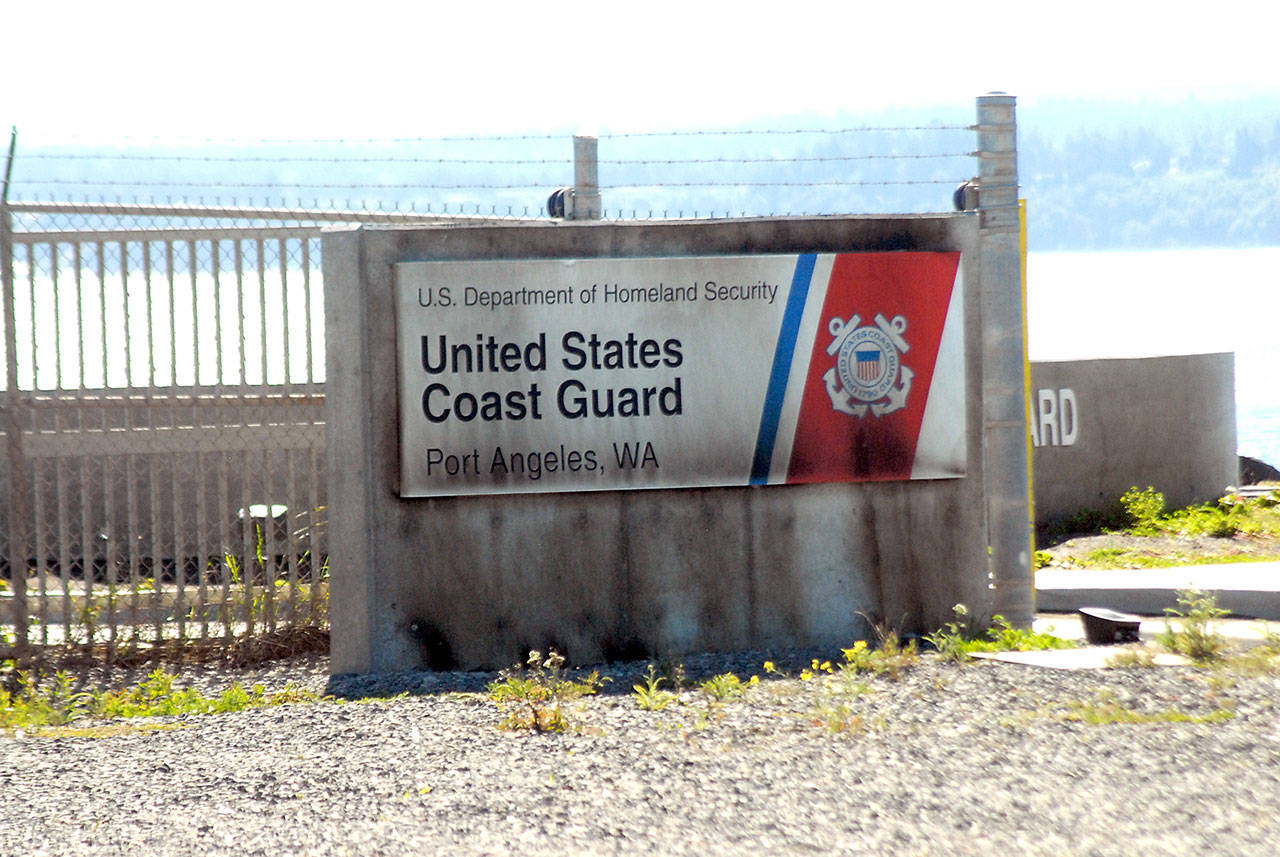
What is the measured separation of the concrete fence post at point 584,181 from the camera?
7.76 meters

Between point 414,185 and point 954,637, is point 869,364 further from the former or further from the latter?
point 414,185

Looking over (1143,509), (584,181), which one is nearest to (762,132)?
(584,181)

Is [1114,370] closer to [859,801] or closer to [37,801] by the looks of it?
[859,801]

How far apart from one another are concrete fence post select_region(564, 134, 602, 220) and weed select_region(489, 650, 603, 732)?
8.32 ft

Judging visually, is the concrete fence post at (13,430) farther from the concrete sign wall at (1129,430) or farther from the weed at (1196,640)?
the concrete sign wall at (1129,430)

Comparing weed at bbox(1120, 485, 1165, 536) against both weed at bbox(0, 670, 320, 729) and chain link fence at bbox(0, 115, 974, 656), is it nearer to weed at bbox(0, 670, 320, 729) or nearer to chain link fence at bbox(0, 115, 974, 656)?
chain link fence at bbox(0, 115, 974, 656)

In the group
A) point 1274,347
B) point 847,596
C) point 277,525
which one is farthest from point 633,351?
point 1274,347

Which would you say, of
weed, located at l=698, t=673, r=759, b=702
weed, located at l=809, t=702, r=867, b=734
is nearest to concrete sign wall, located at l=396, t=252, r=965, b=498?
weed, located at l=698, t=673, r=759, b=702

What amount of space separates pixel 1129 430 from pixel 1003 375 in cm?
616

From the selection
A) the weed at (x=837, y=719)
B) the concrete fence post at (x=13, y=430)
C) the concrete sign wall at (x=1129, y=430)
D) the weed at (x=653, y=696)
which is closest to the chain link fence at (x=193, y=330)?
the concrete fence post at (x=13, y=430)

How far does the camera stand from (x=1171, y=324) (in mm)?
90188

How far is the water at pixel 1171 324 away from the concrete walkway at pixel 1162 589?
199cm

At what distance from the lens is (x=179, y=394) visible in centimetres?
780

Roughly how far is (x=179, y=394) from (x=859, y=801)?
4875 mm
